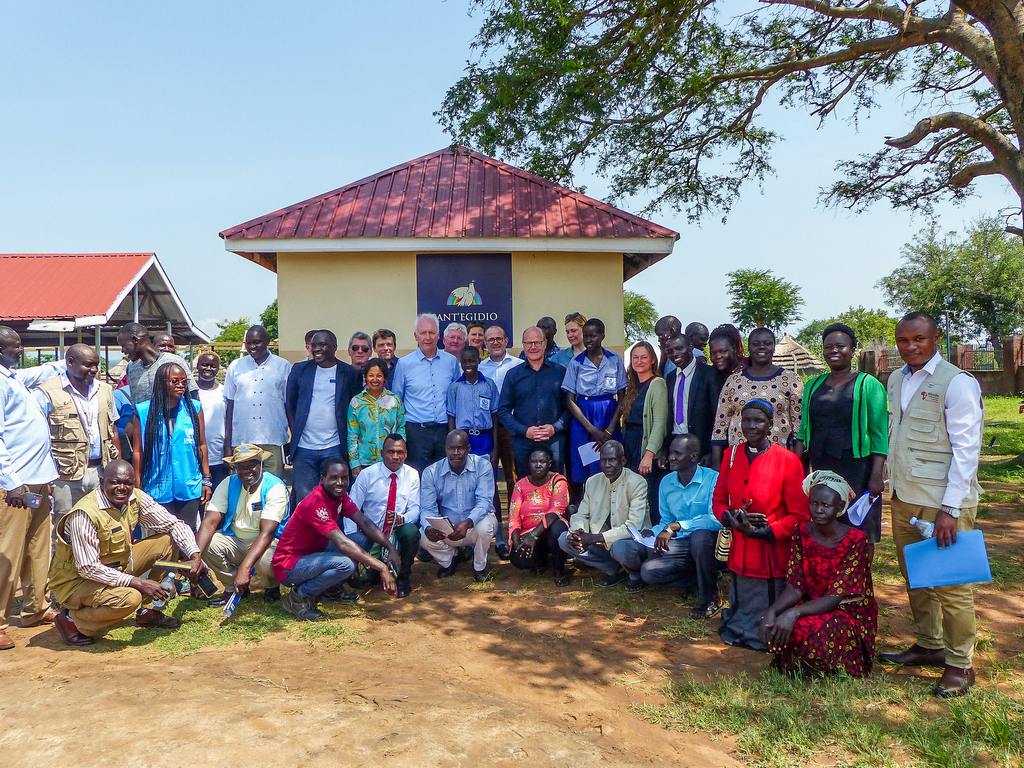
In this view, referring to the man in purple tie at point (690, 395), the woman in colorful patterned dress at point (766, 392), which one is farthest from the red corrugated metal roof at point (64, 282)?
the woman in colorful patterned dress at point (766, 392)

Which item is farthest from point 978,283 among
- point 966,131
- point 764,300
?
point 966,131

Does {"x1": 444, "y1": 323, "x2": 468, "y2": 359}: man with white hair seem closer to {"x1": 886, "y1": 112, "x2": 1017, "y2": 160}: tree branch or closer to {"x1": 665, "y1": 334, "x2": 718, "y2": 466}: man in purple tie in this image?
{"x1": 665, "y1": 334, "x2": 718, "y2": 466}: man in purple tie

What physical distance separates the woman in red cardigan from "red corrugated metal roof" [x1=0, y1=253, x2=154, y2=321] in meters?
14.8

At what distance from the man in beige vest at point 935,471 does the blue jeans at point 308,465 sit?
13.6ft

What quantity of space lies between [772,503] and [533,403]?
2.46 meters

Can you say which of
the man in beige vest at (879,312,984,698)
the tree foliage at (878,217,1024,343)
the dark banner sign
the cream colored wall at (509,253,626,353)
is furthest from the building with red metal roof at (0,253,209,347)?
the tree foliage at (878,217,1024,343)

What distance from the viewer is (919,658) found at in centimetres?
394

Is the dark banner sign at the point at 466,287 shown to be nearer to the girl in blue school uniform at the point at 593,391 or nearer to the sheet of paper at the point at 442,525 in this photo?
the girl in blue school uniform at the point at 593,391

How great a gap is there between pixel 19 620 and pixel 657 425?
191 inches

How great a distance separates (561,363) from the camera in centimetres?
693

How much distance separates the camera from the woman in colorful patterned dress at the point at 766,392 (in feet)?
16.1

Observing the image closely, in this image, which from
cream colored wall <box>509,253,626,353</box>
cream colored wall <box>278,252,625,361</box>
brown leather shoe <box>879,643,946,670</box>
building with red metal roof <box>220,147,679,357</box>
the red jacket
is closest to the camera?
brown leather shoe <box>879,643,946,670</box>

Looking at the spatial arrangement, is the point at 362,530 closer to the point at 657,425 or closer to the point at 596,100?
the point at 657,425

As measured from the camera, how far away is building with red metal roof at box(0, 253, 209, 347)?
49.5ft
